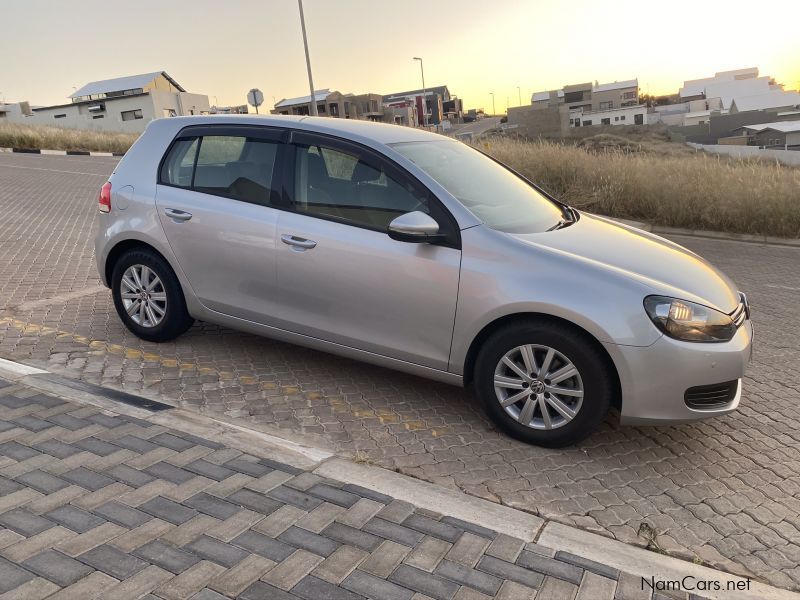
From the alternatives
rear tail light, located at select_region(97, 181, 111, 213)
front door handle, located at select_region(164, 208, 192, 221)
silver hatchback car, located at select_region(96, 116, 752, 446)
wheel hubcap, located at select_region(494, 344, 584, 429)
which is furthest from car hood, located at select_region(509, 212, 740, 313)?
rear tail light, located at select_region(97, 181, 111, 213)

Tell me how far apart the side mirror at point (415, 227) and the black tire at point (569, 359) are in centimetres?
68

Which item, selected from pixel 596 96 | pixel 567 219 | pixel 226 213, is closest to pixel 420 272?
pixel 567 219

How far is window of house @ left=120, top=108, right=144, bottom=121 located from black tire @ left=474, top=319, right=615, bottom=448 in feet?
218

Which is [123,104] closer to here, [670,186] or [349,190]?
[670,186]

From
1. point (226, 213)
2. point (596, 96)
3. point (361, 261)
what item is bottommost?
point (361, 261)

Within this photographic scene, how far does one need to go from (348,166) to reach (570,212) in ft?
5.53

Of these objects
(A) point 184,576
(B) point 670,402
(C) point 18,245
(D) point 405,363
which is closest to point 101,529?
(A) point 184,576

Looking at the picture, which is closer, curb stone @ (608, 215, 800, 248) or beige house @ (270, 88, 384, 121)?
curb stone @ (608, 215, 800, 248)

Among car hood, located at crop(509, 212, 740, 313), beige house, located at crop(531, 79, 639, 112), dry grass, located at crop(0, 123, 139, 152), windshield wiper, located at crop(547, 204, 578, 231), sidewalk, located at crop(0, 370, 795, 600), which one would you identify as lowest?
sidewalk, located at crop(0, 370, 795, 600)

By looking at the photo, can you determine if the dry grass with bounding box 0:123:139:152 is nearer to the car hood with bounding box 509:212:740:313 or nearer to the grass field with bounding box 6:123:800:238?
the grass field with bounding box 6:123:800:238

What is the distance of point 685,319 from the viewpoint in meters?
3.40

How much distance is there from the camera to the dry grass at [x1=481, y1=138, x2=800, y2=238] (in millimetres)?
10570

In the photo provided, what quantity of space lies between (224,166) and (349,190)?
1.07 meters

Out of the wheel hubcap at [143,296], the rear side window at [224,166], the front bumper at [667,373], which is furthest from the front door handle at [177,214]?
the front bumper at [667,373]
